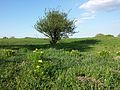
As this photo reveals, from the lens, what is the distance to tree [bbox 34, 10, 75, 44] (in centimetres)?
3347

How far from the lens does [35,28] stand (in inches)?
1375

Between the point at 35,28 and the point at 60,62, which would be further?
the point at 35,28

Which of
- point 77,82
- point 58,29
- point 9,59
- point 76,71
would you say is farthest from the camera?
point 58,29

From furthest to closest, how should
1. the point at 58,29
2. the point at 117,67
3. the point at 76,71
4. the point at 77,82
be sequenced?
the point at 58,29 → the point at 117,67 → the point at 76,71 → the point at 77,82

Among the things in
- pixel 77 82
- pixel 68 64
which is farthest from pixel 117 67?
pixel 77 82

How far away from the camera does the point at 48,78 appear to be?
883 centimetres

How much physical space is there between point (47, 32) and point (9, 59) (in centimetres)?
2279

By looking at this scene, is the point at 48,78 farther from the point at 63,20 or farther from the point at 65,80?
the point at 63,20

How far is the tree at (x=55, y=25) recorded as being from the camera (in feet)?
110

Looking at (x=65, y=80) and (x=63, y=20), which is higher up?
(x=63, y=20)

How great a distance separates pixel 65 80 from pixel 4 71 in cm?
210

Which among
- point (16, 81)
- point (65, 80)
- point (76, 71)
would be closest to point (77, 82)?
point (65, 80)

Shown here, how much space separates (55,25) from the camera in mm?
33250

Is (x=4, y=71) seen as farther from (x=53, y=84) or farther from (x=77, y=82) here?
(x=77, y=82)
